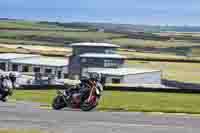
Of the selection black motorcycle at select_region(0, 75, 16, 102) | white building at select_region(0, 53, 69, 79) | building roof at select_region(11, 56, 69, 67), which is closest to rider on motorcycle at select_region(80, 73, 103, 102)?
black motorcycle at select_region(0, 75, 16, 102)

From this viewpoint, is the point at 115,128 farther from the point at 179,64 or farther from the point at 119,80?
the point at 179,64

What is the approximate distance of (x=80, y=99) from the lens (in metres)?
22.3

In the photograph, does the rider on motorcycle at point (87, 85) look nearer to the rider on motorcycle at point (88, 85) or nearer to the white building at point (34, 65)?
the rider on motorcycle at point (88, 85)

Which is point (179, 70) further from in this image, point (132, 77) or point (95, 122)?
point (95, 122)

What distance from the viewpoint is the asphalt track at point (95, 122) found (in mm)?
16109

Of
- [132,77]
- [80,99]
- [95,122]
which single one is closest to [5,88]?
[80,99]

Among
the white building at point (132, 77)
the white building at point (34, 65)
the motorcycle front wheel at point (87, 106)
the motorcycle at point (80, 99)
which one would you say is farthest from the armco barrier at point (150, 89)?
the white building at point (34, 65)

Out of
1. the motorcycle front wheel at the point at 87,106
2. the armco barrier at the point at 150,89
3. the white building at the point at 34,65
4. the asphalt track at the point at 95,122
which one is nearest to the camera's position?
the asphalt track at the point at 95,122

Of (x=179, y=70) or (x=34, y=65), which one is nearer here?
(x=34, y=65)

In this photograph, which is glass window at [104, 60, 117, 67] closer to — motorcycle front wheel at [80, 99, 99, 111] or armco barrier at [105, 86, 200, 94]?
armco barrier at [105, 86, 200, 94]

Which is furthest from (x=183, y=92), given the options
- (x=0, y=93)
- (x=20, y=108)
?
(x=20, y=108)

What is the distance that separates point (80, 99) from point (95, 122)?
4789 millimetres

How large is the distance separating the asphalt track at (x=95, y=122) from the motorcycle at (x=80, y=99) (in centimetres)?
94

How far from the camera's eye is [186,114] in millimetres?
21203
